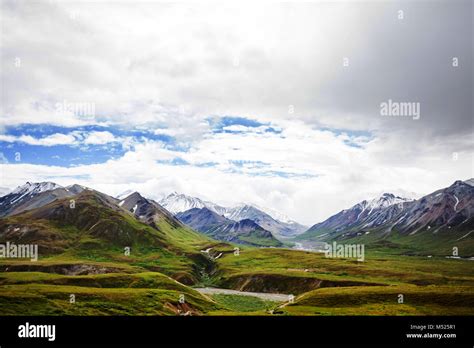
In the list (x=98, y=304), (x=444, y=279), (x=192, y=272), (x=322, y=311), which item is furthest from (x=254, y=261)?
(x=98, y=304)

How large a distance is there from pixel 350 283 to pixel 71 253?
140225 millimetres

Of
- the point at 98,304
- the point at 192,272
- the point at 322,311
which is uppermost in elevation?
the point at 98,304

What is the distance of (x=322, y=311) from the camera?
7081 cm

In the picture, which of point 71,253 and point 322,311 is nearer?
point 322,311

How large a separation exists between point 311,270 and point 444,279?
167ft

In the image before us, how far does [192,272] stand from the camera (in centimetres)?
16475

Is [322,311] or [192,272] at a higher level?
[322,311]

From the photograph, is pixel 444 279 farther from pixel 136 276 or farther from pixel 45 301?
pixel 45 301

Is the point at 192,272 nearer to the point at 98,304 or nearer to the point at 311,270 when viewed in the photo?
the point at 311,270

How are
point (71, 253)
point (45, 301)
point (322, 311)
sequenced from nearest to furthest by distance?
point (45, 301), point (322, 311), point (71, 253)
